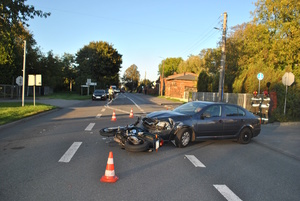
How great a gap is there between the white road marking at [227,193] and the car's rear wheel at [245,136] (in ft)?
15.9

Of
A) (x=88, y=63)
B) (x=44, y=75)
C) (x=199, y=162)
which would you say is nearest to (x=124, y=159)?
(x=199, y=162)

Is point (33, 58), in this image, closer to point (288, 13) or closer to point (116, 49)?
point (116, 49)

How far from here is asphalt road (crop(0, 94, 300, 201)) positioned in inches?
186

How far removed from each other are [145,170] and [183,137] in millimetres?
2655

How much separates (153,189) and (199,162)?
7.82ft

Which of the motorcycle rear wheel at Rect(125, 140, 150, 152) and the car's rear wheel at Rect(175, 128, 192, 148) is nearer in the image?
the motorcycle rear wheel at Rect(125, 140, 150, 152)

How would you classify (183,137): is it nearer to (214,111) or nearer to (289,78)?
(214,111)

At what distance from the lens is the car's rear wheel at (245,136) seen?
9.77 meters

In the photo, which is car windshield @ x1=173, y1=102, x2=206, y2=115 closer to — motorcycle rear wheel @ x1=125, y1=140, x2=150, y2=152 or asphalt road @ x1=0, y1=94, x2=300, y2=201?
asphalt road @ x1=0, y1=94, x2=300, y2=201

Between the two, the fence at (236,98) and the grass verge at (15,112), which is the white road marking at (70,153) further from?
the fence at (236,98)

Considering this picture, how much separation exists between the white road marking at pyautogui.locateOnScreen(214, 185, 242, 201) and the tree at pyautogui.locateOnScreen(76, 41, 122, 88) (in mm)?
58945

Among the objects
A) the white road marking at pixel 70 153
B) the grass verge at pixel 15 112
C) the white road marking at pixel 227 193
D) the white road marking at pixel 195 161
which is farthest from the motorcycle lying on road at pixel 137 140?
the grass verge at pixel 15 112

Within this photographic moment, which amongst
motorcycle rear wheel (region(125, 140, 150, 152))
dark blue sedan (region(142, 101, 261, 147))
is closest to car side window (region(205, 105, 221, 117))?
dark blue sedan (region(142, 101, 261, 147))

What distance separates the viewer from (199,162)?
6.97 metres
